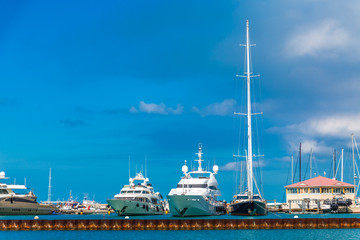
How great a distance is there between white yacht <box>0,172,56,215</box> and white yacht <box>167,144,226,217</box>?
5607 cm

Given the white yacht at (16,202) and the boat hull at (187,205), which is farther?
the white yacht at (16,202)

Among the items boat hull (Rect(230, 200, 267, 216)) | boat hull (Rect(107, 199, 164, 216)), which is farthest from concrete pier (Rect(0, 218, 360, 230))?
boat hull (Rect(107, 199, 164, 216))

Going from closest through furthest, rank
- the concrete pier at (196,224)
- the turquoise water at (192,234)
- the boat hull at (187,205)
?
the turquoise water at (192,234), the concrete pier at (196,224), the boat hull at (187,205)

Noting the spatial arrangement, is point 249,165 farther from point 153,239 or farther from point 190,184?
point 153,239

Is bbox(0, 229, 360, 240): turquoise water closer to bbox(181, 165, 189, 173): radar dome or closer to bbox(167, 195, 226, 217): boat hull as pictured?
bbox(167, 195, 226, 217): boat hull

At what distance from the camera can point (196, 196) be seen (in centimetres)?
9794

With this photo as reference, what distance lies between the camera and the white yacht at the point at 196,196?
96.9 meters

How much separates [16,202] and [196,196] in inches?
2662

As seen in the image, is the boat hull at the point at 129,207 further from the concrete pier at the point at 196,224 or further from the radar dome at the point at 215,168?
the concrete pier at the point at 196,224

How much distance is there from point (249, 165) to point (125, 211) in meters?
29.1

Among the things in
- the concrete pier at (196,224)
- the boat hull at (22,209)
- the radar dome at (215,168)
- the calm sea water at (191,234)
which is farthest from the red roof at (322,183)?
the concrete pier at (196,224)

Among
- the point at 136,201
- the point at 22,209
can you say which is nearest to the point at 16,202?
the point at 22,209

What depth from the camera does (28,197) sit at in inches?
6029

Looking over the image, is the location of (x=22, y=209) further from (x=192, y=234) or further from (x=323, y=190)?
(x=192, y=234)
